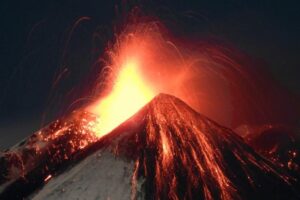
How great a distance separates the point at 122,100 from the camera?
1412 inches

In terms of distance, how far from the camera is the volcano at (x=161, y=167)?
2423 centimetres

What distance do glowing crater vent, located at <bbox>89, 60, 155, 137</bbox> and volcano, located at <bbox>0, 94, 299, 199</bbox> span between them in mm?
3038

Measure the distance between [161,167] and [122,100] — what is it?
1146 centimetres

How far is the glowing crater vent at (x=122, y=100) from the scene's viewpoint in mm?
34062

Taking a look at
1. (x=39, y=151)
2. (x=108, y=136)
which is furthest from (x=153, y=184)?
(x=39, y=151)

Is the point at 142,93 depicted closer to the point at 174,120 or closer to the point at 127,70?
the point at 127,70

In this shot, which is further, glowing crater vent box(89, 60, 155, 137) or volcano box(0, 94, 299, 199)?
glowing crater vent box(89, 60, 155, 137)

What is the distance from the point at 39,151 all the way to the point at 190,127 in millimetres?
9840

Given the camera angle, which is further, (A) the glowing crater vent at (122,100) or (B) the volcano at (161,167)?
(A) the glowing crater vent at (122,100)

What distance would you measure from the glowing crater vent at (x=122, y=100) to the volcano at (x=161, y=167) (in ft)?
9.97

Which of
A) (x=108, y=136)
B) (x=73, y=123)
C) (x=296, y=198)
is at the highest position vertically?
(x=73, y=123)

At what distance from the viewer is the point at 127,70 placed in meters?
36.5

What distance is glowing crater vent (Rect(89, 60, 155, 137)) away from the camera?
34.1 m

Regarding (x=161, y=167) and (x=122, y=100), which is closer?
(x=161, y=167)
